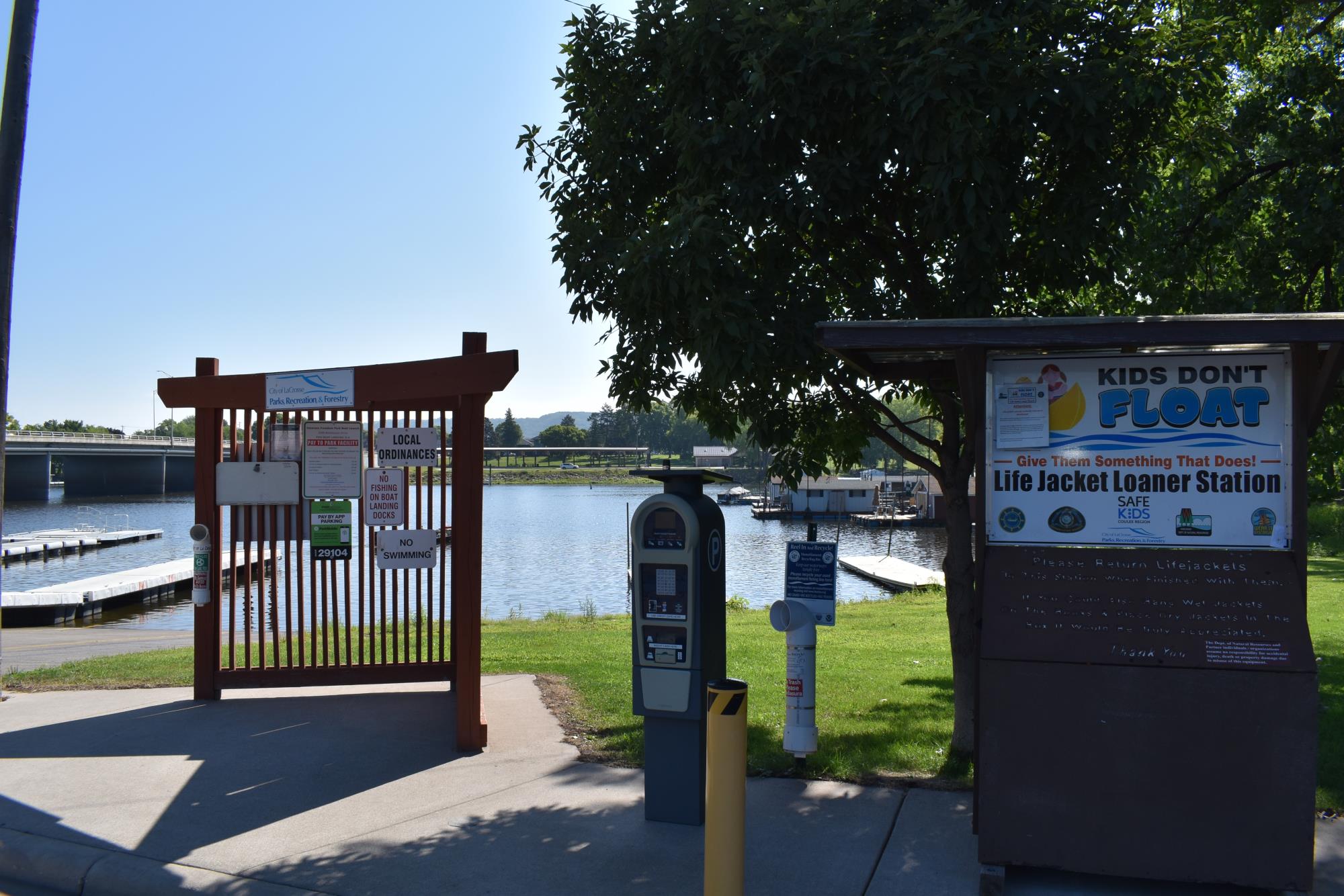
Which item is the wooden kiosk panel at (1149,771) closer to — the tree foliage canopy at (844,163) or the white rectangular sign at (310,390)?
the tree foliage canopy at (844,163)

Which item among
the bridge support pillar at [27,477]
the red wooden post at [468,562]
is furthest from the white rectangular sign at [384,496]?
Result: the bridge support pillar at [27,477]

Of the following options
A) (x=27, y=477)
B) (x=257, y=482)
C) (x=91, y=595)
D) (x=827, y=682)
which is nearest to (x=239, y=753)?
(x=257, y=482)

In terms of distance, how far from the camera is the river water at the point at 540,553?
28.2m

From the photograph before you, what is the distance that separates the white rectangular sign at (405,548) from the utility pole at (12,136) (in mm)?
4290

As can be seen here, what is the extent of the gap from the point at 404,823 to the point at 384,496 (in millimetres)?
3351

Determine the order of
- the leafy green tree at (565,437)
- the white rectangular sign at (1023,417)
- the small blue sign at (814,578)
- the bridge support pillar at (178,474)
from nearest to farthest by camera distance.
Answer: the white rectangular sign at (1023,417)
the small blue sign at (814,578)
the bridge support pillar at (178,474)
the leafy green tree at (565,437)

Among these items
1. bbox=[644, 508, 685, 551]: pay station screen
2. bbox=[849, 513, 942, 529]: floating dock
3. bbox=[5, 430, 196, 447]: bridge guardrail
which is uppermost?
bbox=[5, 430, 196, 447]: bridge guardrail

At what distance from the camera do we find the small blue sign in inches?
274

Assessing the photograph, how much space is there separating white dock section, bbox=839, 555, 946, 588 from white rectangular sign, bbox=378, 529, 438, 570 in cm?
2380

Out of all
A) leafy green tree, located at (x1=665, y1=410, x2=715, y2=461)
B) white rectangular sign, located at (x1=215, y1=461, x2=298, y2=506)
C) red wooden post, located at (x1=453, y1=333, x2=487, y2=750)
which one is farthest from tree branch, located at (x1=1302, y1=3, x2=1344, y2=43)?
leafy green tree, located at (x1=665, y1=410, x2=715, y2=461)

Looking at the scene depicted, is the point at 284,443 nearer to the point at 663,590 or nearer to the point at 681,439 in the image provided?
the point at 663,590

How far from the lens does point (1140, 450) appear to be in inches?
→ 209

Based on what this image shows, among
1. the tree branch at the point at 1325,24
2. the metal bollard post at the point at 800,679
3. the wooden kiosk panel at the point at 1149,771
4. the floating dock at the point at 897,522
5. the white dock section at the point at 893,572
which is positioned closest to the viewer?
the wooden kiosk panel at the point at 1149,771

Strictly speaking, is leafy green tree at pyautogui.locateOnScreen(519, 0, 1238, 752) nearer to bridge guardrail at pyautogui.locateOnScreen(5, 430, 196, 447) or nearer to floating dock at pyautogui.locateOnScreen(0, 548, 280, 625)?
floating dock at pyautogui.locateOnScreen(0, 548, 280, 625)
